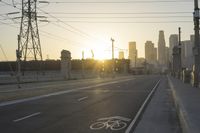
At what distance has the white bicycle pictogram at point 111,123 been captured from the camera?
13989 millimetres

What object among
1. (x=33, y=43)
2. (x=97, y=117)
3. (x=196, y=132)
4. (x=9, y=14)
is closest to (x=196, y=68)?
(x=97, y=117)

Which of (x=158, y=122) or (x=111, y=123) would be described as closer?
(x=111, y=123)

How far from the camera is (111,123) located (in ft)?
49.1

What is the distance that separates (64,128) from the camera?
44.5 ft

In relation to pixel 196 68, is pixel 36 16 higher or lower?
higher

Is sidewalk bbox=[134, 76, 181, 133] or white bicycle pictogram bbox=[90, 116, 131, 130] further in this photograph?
white bicycle pictogram bbox=[90, 116, 131, 130]

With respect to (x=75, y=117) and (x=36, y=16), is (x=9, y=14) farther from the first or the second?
(x=75, y=117)

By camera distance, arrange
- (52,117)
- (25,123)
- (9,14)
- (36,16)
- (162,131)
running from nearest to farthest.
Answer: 1. (162,131)
2. (25,123)
3. (52,117)
4. (9,14)
5. (36,16)

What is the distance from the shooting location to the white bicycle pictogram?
14.0 meters

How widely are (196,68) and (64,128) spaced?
72.6 feet

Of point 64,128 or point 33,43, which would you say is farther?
point 33,43

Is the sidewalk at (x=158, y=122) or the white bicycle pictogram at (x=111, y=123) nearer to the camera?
the sidewalk at (x=158, y=122)

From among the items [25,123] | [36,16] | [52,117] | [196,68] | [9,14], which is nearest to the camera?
[25,123]

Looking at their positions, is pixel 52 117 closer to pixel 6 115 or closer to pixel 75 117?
pixel 75 117
